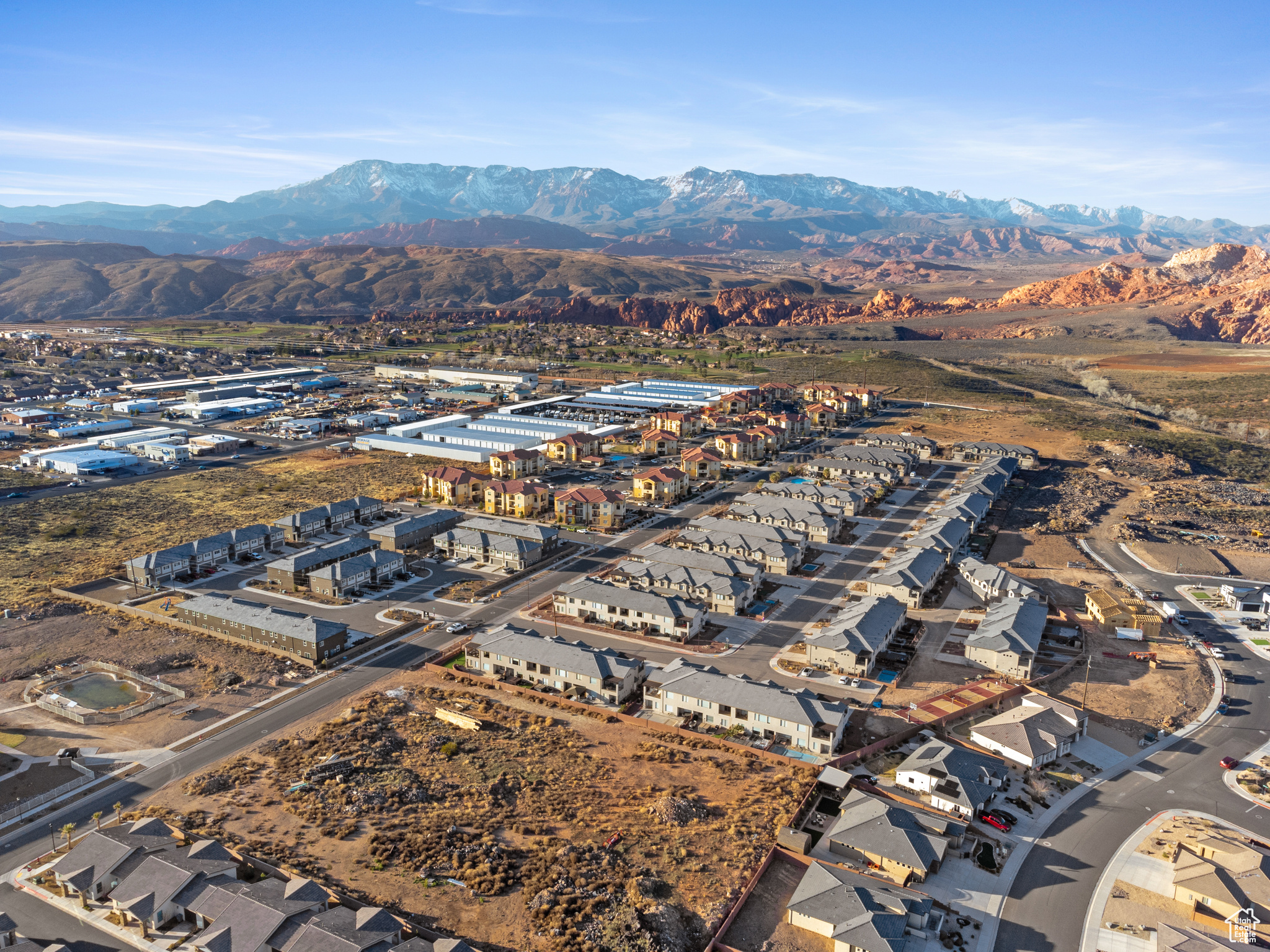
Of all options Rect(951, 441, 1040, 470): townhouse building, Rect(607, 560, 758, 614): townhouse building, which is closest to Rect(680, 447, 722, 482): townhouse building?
Rect(607, 560, 758, 614): townhouse building

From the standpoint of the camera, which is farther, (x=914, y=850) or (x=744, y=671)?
(x=744, y=671)

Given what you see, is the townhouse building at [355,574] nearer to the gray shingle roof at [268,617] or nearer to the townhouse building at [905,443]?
the gray shingle roof at [268,617]

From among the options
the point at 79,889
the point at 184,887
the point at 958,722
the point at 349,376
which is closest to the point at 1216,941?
the point at 958,722

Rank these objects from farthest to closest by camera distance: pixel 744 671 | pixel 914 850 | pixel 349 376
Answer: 1. pixel 349 376
2. pixel 744 671
3. pixel 914 850

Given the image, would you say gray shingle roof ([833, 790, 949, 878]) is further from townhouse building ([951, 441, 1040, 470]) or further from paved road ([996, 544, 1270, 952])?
townhouse building ([951, 441, 1040, 470])

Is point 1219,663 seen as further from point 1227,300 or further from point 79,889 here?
point 1227,300
